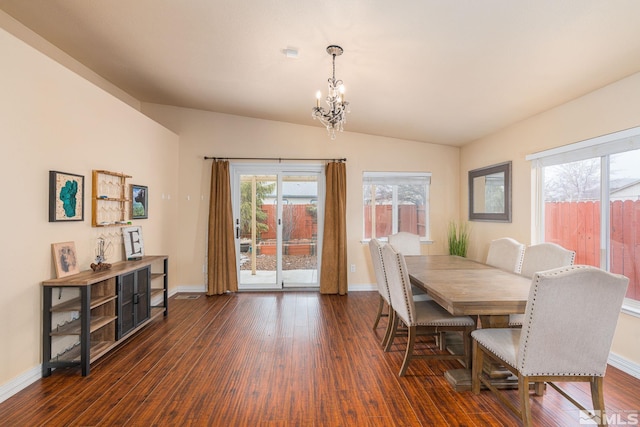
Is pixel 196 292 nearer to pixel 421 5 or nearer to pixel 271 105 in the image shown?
pixel 271 105

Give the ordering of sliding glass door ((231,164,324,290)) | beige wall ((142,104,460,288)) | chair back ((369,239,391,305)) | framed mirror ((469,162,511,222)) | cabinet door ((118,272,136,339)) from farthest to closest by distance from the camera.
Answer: sliding glass door ((231,164,324,290))
beige wall ((142,104,460,288))
framed mirror ((469,162,511,222))
chair back ((369,239,391,305))
cabinet door ((118,272,136,339))

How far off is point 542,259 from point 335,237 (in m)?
2.81

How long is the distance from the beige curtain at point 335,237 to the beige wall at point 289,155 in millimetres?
220

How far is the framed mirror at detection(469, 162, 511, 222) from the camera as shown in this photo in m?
3.98

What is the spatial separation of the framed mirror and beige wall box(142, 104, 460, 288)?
1.58 feet

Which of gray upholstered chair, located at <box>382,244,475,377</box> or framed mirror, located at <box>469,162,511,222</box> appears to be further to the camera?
framed mirror, located at <box>469,162,511,222</box>

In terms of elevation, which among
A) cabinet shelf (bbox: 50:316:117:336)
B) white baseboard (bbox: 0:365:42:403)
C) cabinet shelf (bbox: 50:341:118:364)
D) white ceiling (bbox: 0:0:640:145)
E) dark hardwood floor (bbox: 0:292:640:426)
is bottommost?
dark hardwood floor (bbox: 0:292:640:426)

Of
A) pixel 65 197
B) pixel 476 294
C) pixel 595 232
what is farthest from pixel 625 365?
pixel 65 197

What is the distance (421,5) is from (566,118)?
2.11m

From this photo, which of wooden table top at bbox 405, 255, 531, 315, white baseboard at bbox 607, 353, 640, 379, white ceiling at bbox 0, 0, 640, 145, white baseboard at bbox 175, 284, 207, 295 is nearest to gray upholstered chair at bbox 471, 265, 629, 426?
wooden table top at bbox 405, 255, 531, 315

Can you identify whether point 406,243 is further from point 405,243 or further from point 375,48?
point 375,48

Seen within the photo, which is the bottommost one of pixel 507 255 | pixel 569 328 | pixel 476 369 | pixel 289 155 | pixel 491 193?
pixel 476 369

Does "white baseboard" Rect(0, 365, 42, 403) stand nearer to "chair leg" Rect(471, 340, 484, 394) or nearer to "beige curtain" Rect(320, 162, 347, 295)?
"chair leg" Rect(471, 340, 484, 394)

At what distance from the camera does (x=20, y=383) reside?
2.26 metres
